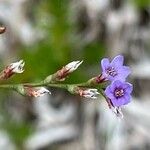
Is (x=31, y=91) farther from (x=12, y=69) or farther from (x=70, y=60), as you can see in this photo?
(x=70, y=60)

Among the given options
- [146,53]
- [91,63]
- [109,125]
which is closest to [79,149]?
[109,125]

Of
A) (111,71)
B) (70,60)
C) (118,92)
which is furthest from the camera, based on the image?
(70,60)

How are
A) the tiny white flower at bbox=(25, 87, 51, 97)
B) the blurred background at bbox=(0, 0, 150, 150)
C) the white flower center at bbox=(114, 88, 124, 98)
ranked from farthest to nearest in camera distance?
the blurred background at bbox=(0, 0, 150, 150) → the tiny white flower at bbox=(25, 87, 51, 97) → the white flower center at bbox=(114, 88, 124, 98)

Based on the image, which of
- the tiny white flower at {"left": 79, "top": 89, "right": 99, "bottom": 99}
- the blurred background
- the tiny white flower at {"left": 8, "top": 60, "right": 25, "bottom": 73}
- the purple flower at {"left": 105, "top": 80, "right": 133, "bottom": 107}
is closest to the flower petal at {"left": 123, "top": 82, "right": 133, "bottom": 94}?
the purple flower at {"left": 105, "top": 80, "right": 133, "bottom": 107}

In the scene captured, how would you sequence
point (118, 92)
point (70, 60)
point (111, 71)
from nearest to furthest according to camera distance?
point (118, 92) → point (111, 71) → point (70, 60)

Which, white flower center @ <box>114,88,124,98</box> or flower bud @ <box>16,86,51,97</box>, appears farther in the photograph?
flower bud @ <box>16,86,51,97</box>

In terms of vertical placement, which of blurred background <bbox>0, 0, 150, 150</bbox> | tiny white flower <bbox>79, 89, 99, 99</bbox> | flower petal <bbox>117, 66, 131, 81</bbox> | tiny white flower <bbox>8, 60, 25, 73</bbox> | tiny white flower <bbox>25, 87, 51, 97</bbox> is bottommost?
blurred background <bbox>0, 0, 150, 150</bbox>

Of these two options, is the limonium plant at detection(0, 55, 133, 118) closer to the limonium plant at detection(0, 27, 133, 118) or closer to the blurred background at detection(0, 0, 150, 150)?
the limonium plant at detection(0, 27, 133, 118)

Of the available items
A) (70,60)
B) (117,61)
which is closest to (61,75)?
(117,61)
